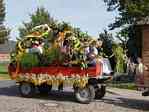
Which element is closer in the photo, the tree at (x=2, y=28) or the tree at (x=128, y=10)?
the tree at (x=128, y=10)

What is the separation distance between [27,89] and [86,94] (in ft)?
9.96

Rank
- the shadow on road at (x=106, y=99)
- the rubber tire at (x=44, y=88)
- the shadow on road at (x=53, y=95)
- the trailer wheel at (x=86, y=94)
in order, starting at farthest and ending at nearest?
the rubber tire at (x=44, y=88) → the shadow on road at (x=53, y=95) → the trailer wheel at (x=86, y=94) → the shadow on road at (x=106, y=99)

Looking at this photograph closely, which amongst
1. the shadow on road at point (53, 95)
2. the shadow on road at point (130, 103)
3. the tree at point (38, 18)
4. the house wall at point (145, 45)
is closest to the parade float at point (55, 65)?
the shadow on road at point (53, 95)

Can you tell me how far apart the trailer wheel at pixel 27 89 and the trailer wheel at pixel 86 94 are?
2.42 meters

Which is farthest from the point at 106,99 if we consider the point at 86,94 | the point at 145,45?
the point at 145,45

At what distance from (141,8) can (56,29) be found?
1252cm

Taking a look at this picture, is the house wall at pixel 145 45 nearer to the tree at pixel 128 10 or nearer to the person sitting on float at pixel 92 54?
the person sitting on float at pixel 92 54

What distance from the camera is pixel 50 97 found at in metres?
21.3

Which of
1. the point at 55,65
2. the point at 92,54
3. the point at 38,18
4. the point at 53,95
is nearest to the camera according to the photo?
the point at 92,54

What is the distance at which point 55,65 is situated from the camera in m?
20.4

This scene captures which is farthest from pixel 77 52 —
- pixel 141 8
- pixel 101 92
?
pixel 141 8

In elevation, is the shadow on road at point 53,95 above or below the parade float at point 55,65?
below

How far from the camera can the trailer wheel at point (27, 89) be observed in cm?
2112

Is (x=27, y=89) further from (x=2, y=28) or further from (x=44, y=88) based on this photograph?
(x=2, y=28)
